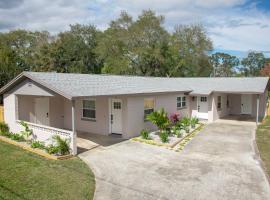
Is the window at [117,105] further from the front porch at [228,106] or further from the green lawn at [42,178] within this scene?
the front porch at [228,106]

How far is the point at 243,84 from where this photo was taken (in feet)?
67.8

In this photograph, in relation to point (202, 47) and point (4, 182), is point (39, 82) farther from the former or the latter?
point (202, 47)

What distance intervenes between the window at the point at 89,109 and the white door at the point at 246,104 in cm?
1579

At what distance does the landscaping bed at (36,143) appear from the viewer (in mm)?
9853

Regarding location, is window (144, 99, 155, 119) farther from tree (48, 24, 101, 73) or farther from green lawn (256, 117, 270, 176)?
tree (48, 24, 101, 73)

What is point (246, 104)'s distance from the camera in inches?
908

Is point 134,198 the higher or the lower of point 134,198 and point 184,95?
the lower

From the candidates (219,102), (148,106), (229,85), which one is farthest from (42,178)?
(229,85)

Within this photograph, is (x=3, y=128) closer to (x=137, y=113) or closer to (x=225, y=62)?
(x=137, y=113)

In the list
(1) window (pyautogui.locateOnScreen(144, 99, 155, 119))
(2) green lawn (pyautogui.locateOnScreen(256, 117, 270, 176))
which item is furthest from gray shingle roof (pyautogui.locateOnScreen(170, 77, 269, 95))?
(1) window (pyautogui.locateOnScreen(144, 99, 155, 119))

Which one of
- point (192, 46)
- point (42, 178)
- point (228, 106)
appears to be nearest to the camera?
point (42, 178)

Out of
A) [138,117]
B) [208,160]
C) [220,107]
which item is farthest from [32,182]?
[220,107]

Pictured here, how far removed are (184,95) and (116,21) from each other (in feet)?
86.1

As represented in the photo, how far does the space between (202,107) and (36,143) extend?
560 inches
